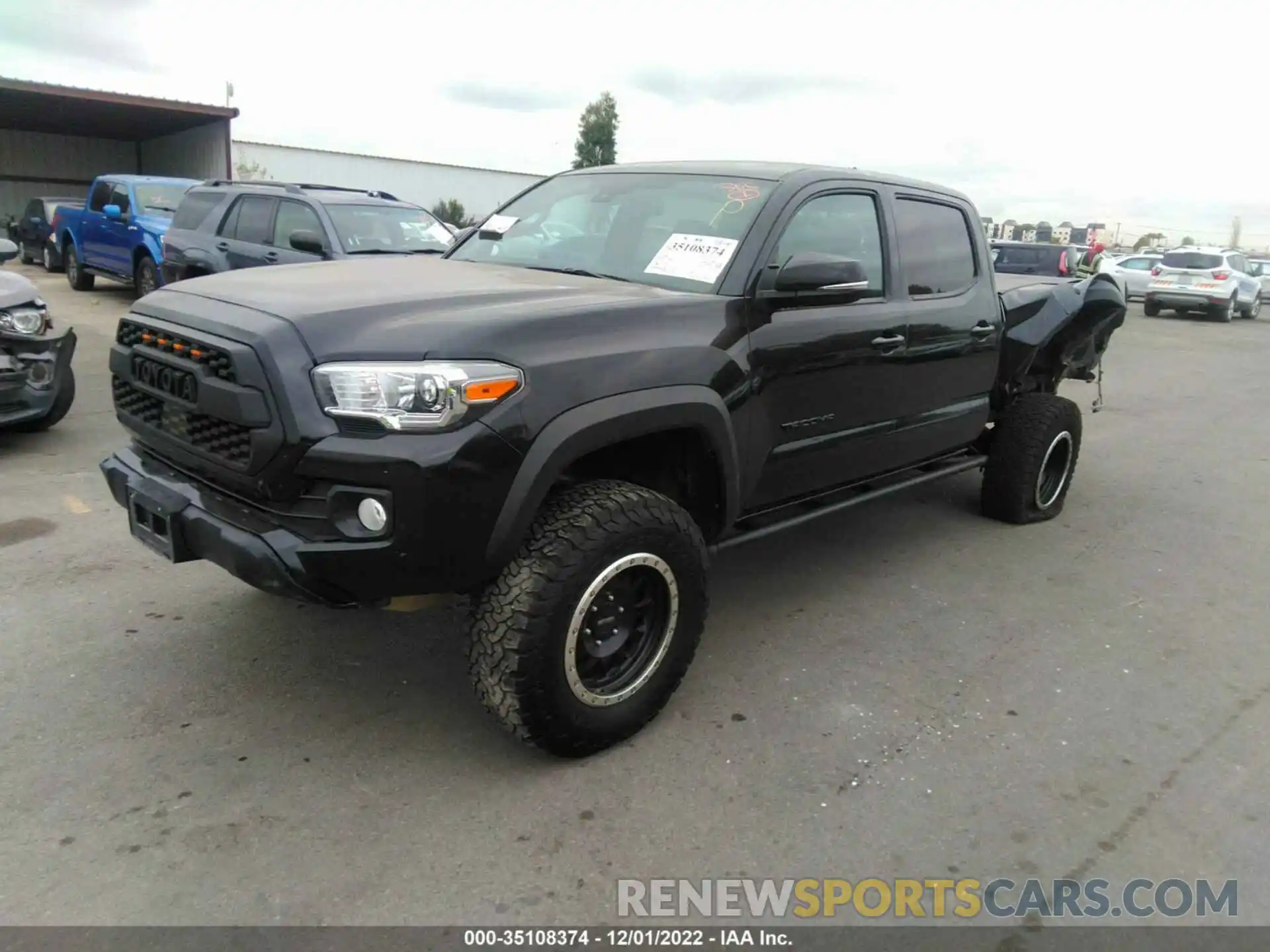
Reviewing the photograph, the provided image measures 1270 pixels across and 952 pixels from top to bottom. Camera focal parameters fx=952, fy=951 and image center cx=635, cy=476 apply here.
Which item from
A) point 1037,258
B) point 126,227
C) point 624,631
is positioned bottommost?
point 624,631

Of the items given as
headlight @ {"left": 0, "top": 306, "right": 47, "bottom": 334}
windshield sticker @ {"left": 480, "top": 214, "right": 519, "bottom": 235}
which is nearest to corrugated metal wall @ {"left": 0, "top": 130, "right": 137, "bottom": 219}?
headlight @ {"left": 0, "top": 306, "right": 47, "bottom": 334}

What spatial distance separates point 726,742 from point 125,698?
206 centimetres

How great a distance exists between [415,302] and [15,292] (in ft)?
14.1

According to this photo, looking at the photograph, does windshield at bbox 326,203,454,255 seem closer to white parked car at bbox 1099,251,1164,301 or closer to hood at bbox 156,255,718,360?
hood at bbox 156,255,718,360

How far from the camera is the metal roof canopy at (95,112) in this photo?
20.3 metres

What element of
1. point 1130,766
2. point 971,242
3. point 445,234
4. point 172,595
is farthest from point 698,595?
point 445,234

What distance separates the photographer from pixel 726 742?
3197 mm

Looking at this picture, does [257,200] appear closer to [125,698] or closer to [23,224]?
[125,698]

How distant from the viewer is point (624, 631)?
10.4 feet

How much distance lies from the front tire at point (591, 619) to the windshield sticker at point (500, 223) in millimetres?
1761

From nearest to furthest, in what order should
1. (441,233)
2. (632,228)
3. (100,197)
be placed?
(632,228) → (441,233) → (100,197)

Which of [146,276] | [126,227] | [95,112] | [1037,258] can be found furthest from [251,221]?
[95,112]

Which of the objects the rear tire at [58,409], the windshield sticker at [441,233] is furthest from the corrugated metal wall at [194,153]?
the rear tire at [58,409]

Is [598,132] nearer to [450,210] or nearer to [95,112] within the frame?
[450,210]
